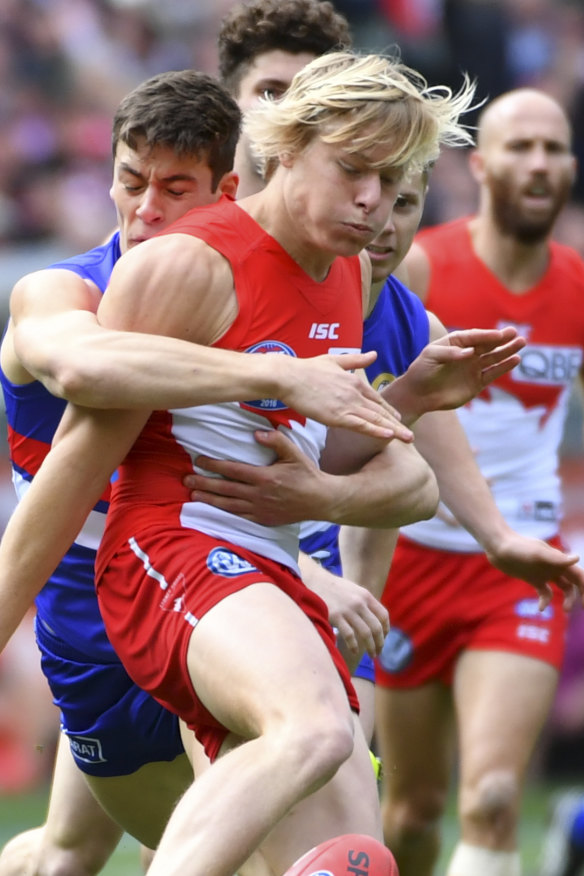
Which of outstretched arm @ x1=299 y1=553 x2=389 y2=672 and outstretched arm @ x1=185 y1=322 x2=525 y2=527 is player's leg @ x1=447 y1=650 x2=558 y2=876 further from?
outstretched arm @ x1=185 y1=322 x2=525 y2=527

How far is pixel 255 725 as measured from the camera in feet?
10.4

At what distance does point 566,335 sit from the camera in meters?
6.55

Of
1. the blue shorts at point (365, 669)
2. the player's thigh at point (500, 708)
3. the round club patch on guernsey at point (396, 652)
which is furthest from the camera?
the round club patch on guernsey at point (396, 652)

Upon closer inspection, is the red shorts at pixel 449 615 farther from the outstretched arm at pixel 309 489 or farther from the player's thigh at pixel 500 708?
the outstretched arm at pixel 309 489

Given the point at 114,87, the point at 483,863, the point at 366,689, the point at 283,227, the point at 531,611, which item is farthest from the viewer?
the point at 114,87

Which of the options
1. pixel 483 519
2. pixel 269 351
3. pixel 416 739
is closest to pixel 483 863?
pixel 416 739

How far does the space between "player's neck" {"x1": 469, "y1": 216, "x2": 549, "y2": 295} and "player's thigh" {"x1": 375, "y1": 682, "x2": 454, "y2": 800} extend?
5.59ft

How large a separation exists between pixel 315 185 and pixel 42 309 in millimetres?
734

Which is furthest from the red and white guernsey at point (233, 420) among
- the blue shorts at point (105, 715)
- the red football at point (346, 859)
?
the blue shorts at point (105, 715)

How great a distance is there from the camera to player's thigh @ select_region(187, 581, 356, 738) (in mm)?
3145

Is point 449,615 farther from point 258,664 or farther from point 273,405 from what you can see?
point 258,664

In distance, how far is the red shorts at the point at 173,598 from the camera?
3.34 meters

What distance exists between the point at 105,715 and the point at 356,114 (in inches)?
70.7

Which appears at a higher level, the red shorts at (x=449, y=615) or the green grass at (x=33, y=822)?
the red shorts at (x=449, y=615)
